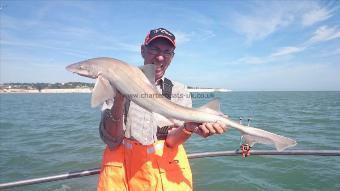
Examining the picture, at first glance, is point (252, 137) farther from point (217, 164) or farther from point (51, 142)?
point (51, 142)

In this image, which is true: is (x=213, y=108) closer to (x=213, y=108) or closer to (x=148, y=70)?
(x=213, y=108)

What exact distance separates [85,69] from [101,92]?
0.33 m

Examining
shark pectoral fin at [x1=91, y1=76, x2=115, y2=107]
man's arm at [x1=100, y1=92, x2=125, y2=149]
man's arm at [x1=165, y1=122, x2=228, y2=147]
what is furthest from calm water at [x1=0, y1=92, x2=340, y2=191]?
shark pectoral fin at [x1=91, y1=76, x2=115, y2=107]

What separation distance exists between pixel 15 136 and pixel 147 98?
2070cm

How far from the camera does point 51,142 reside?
17.8 meters

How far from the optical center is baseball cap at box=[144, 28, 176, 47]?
4.02 m

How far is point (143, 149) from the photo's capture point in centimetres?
375

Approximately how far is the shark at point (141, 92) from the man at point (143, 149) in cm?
16

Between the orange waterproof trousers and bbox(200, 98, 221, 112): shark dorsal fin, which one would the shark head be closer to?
the orange waterproof trousers

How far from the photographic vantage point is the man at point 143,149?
3.65 m

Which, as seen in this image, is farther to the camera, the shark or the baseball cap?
the baseball cap

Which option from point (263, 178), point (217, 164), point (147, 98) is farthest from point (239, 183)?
point (147, 98)

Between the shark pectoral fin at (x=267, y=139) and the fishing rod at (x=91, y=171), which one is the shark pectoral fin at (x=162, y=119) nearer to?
the shark pectoral fin at (x=267, y=139)

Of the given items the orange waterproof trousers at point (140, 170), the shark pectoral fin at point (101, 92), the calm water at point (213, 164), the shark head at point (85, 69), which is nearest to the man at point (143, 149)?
the orange waterproof trousers at point (140, 170)
